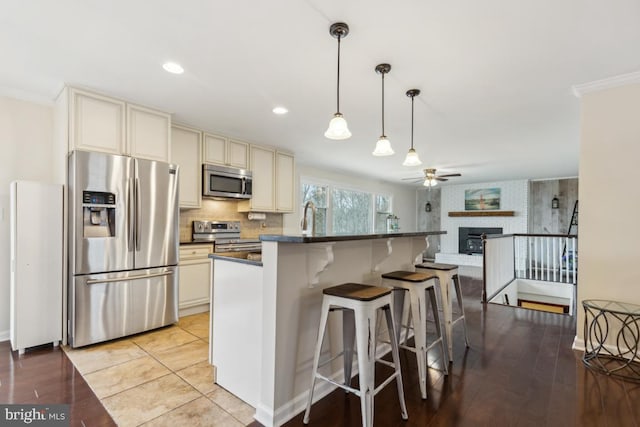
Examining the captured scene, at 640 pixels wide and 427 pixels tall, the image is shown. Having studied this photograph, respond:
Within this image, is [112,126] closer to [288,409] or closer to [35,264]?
[35,264]

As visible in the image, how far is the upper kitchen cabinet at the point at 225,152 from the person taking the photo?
423cm

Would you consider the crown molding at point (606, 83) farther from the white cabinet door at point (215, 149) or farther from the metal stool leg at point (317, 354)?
the white cabinet door at point (215, 149)

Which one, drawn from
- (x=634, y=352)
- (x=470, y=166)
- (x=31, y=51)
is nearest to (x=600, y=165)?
(x=634, y=352)

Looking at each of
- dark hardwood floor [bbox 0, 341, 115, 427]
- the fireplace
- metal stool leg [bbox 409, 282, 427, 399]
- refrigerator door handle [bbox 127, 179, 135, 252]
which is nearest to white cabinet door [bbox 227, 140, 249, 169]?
refrigerator door handle [bbox 127, 179, 135, 252]

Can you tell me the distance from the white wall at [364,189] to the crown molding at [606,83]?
388 centimetres

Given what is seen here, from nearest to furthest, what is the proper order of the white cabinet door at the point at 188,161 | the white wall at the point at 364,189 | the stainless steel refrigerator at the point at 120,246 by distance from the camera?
1. the stainless steel refrigerator at the point at 120,246
2. the white cabinet door at the point at 188,161
3. the white wall at the point at 364,189

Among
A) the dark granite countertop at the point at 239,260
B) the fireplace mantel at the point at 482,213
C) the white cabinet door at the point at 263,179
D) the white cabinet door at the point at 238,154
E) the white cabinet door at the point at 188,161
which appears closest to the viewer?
the dark granite countertop at the point at 239,260

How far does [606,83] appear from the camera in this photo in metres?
2.63

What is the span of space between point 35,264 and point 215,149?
2.31 m

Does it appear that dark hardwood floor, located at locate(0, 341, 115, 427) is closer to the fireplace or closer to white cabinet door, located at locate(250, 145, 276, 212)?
white cabinet door, located at locate(250, 145, 276, 212)

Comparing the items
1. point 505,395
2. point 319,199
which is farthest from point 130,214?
point 319,199

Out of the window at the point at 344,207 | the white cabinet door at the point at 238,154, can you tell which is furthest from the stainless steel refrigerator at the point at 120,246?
the window at the point at 344,207

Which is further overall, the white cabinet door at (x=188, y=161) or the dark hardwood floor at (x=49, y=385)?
the white cabinet door at (x=188, y=161)

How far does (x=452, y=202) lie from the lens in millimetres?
9531
